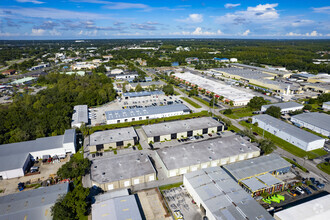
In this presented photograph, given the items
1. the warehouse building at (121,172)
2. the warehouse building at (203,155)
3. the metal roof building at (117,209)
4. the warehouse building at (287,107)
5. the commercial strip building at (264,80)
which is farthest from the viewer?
the commercial strip building at (264,80)

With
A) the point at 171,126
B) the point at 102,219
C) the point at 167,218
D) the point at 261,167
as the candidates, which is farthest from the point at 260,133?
the point at 102,219

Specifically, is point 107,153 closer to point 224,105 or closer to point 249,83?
point 224,105

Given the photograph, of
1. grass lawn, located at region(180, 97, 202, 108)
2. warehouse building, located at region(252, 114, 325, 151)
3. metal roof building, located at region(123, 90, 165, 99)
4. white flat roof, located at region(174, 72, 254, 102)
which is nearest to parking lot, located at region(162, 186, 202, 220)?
warehouse building, located at region(252, 114, 325, 151)

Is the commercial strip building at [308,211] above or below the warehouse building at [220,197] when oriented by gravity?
below

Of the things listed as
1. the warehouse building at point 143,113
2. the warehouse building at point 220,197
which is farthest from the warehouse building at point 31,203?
the warehouse building at point 143,113

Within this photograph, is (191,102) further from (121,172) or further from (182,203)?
(182,203)

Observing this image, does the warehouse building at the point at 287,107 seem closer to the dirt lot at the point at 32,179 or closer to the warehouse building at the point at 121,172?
the warehouse building at the point at 121,172

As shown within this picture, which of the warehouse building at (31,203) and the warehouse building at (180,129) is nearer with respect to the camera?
the warehouse building at (31,203)

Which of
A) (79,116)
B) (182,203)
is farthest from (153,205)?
(79,116)

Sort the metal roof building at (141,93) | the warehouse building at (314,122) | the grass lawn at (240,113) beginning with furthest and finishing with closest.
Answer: the metal roof building at (141,93), the grass lawn at (240,113), the warehouse building at (314,122)
